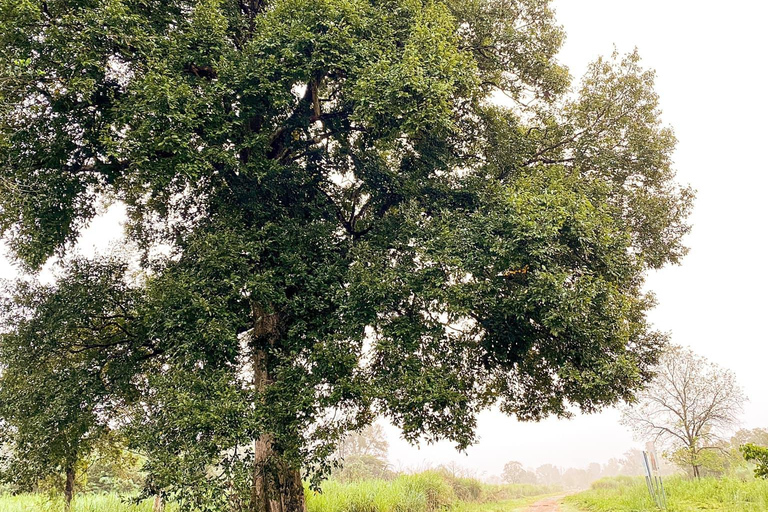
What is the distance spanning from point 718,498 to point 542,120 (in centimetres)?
1116

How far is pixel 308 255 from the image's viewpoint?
868cm

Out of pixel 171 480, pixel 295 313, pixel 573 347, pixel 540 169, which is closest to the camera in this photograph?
pixel 171 480

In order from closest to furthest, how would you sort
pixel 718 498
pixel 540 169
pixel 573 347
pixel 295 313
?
1. pixel 573 347
2. pixel 295 313
3. pixel 540 169
4. pixel 718 498

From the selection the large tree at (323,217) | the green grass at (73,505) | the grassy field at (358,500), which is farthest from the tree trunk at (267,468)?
the green grass at (73,505)

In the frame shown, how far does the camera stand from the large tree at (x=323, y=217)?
7.14m

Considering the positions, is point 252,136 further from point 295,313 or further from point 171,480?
point 171,480

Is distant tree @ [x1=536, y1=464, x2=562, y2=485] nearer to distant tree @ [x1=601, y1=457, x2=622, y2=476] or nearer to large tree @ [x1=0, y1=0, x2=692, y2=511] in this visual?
distant tree @ [x1=601, y1=457, x2=622, y2=476]

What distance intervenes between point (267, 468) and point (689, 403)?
22895 mm

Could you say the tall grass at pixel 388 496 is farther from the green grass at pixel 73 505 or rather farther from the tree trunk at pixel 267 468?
the green grass at pixel 73 505

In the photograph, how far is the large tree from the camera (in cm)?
714

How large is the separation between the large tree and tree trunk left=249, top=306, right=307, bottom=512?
0.20ft

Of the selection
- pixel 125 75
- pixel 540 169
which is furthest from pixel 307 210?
pixel 540 169

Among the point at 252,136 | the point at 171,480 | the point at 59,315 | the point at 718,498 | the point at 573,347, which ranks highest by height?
the point at 252,136

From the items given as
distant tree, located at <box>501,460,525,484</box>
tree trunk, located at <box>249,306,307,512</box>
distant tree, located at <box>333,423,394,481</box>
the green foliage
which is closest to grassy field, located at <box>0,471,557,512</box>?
tree trunk, located at <box>249,306,307,512</box>
